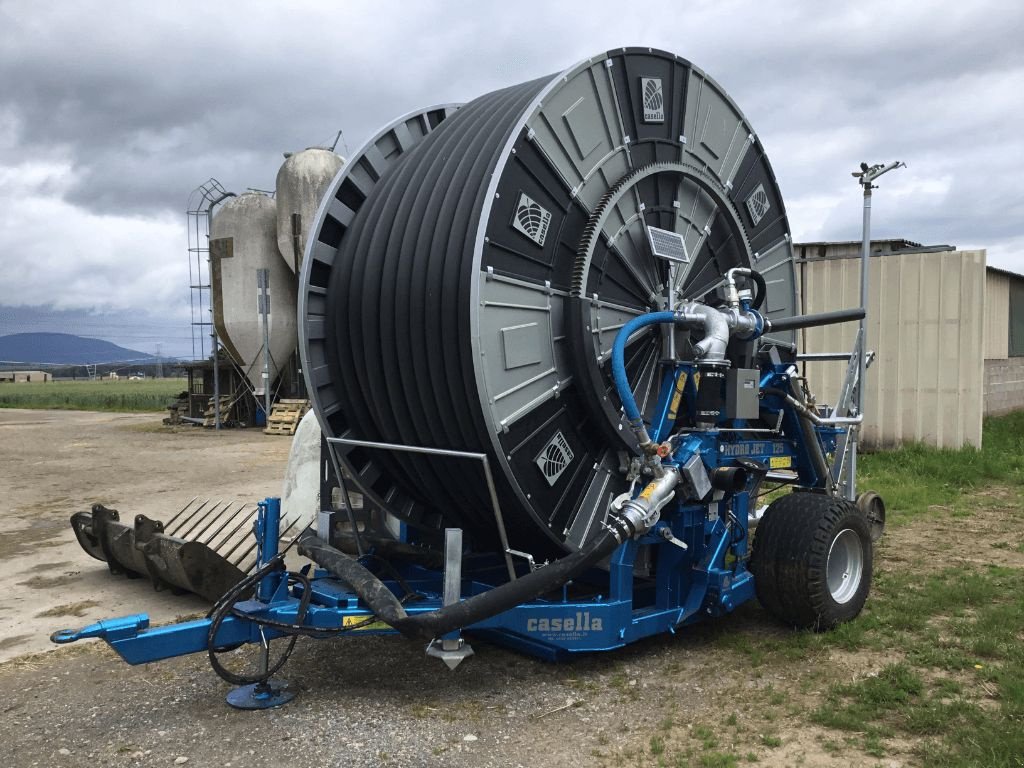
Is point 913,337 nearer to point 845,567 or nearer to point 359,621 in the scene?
point 845,567

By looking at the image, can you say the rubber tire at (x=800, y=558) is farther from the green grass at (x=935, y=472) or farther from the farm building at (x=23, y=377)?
the farm building at (x=23, y=377)

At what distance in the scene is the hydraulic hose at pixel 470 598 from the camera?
4.24 metres

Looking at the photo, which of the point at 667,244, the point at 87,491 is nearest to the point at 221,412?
the point at 87,491

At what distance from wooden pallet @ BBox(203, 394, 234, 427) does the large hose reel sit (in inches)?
788

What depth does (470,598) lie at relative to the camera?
434 cm

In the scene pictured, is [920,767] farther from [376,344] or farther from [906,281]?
[906,281]

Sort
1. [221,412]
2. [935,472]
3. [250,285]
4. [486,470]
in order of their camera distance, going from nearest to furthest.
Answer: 1. [486,470]
2. [935,472]
3. [250,285]
4. [221,412]

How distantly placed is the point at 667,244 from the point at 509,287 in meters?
1.38

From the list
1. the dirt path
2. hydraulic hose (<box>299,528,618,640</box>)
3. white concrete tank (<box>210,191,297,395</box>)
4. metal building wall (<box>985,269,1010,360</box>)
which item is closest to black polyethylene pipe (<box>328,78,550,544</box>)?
hydraulic hose (<box>299,528,618,640</box>)

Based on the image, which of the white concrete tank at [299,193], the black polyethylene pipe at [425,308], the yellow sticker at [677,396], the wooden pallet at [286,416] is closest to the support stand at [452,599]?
the black polyethylene pipe at [425,308]

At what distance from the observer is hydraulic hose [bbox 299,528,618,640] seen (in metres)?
4.24

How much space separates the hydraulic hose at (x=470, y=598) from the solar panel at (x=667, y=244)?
1.81 m

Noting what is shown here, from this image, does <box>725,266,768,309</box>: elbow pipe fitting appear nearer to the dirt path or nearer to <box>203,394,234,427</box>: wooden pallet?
the dirt path

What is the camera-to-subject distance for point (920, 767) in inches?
150
